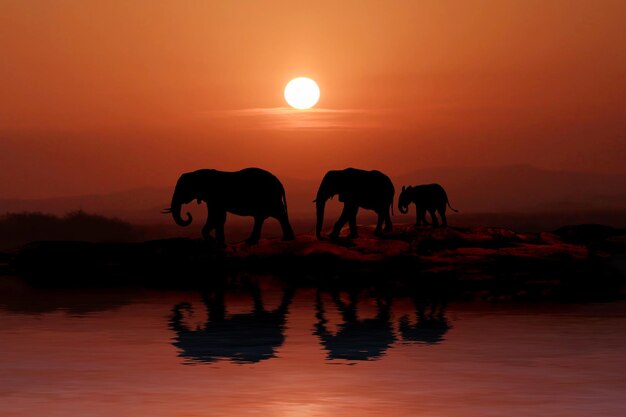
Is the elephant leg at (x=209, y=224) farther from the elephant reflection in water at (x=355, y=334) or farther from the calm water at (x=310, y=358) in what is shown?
the elephant reflection in water at (x=355, y=334)

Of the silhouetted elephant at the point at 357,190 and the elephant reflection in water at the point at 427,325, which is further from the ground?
the silhouetted elephant at the point at 357,190

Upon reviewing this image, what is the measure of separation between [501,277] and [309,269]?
5.11 meters

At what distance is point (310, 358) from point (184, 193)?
1874cm

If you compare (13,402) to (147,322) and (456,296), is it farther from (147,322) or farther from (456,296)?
(456,296)

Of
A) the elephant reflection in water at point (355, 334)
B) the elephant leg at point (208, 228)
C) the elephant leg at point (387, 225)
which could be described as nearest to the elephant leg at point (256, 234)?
the elephant leg at point (208, 228)

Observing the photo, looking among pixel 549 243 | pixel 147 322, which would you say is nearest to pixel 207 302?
pixel 147 322

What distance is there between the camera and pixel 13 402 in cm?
1409

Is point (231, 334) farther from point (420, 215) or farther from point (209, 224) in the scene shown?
point (420, 215)

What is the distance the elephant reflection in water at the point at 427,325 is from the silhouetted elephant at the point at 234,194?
394 inches

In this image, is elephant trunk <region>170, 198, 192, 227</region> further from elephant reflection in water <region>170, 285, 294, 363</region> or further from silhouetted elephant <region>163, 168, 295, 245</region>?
elephant reflection in water <region>170, 285, 294, 363</region>

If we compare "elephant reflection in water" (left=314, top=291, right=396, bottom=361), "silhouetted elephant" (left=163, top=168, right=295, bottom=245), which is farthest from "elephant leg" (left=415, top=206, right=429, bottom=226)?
"elephant reflection in water" (left=314, top=291, right=396, bottom=361)

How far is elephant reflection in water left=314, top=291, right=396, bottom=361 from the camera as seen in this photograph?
18.3 m

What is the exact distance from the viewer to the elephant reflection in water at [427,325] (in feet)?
65.8

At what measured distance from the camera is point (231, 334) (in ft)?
68.5
